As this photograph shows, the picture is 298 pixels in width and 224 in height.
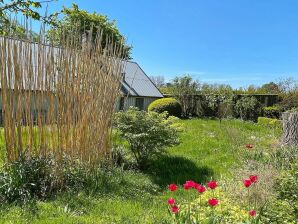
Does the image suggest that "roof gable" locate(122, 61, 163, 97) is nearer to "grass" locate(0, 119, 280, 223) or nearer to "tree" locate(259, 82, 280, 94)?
"tree" locate(259, 82, 280, 94)

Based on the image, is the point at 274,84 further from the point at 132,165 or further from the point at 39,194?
the point at 39,194

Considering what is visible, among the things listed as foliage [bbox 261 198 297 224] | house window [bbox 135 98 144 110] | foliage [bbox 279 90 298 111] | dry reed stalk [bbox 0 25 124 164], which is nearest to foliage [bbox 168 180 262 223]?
foliage [bbox 261 198 297 224]

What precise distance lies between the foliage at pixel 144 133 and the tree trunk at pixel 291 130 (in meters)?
2.82

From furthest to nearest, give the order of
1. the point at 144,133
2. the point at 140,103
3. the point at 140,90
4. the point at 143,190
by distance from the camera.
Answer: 1. the point at 140,103
2. the point at 140,90
3. the point at 144,133
4. the point at 143,190

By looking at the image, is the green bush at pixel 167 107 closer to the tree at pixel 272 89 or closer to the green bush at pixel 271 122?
the green bush at pixel 271 122

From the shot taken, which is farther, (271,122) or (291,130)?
(271,122)

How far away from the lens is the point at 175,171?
778 centimetres

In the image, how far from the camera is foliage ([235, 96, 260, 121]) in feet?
61.6

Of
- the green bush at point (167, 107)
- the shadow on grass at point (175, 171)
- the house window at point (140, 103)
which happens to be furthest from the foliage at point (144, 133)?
the house window at point (140, 103)

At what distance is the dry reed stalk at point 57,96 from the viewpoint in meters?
4.84

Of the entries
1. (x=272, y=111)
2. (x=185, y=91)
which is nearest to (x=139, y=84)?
(x=185, y=91)

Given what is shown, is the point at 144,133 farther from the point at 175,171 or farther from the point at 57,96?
the point at 57,96

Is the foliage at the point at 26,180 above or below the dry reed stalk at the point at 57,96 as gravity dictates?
below

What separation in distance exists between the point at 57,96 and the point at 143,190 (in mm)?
2140
